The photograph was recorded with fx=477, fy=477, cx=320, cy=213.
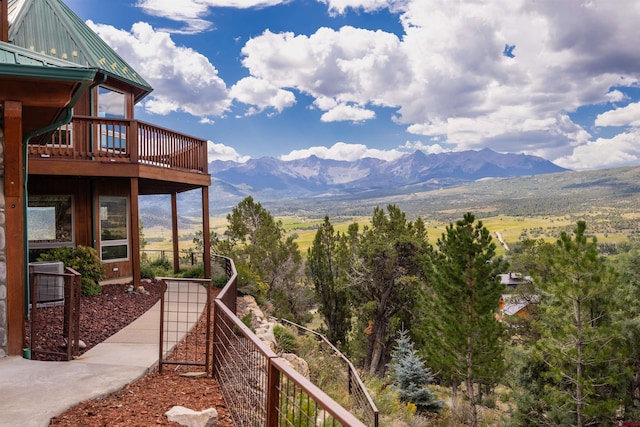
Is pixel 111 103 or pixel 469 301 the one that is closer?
pixel 111 103

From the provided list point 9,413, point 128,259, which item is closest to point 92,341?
point 9,413

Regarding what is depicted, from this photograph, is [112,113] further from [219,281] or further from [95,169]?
[219,281]

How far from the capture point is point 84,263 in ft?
36.4

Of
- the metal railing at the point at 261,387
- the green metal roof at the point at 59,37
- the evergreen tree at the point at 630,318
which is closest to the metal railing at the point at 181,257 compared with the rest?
the green metal roof at the point at 59,37

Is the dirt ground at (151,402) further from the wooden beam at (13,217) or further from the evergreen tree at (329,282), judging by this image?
the evergreen tree at (329,282)

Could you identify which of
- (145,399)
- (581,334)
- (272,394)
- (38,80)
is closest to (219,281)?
(38,80)

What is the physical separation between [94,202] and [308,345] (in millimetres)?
6925

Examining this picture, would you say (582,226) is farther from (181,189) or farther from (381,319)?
(381,319)

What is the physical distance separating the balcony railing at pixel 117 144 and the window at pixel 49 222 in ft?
5.73

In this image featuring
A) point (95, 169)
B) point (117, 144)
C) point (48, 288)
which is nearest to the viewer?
point (48, 288)

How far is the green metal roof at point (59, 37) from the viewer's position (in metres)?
12.5

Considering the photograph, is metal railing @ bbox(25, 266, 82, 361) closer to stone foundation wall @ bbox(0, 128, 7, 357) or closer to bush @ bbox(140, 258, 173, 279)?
stone foundation wall @ bbox(0, 128, 7, 357)

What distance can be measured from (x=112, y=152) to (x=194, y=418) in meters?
9.34

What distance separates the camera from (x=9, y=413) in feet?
13.4
